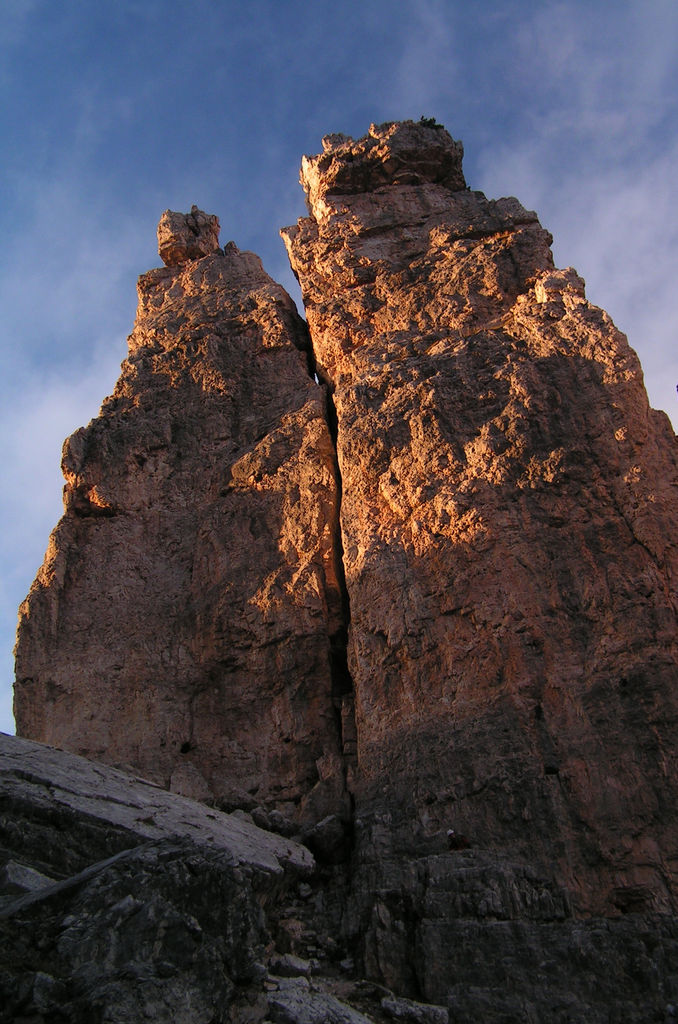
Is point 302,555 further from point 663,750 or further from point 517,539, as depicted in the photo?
point 663,750

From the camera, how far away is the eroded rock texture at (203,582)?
44.9 feet

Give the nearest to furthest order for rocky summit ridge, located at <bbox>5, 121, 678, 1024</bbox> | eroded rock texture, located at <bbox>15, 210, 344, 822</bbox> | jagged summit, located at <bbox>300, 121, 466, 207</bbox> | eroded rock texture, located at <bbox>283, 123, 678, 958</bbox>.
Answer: rocky summit ridge, located at <bbox>5, 121, 678, 1024</bbox>, eroded rock texture, located at <bbox>283, 123, 678, 958</bbox>, eroded rock texture, located at <bbox>15, 210, 344, 822</bbox>, jagged summit, located at <bbox>300, 121, 466, 207</bbox>

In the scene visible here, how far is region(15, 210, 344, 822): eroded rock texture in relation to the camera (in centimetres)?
1370

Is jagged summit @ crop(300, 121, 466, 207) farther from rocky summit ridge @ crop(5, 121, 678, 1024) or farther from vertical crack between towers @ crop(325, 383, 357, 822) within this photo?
vertical crack between towers @ crop(325, 383, 357, 822)

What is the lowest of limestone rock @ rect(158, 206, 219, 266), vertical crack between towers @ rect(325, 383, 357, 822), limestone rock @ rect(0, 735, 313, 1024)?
limestone rock @ rect(0, 735, 313, 1024)

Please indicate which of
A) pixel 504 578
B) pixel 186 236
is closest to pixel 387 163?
pixel 186 236

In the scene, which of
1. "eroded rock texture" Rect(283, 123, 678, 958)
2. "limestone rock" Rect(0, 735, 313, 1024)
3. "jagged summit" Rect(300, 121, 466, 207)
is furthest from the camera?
"jagged summit" Rect(300, 121, 466, 207)

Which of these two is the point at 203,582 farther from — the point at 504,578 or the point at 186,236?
the point at 186,236

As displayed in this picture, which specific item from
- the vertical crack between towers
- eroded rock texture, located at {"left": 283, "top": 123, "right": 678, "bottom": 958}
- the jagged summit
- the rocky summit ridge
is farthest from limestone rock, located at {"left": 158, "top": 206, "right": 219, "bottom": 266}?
the vertical crack between towers

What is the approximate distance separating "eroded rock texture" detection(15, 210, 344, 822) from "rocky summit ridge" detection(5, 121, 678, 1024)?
6 cm

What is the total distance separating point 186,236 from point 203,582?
36.6 ft

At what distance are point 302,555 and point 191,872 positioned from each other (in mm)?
7812

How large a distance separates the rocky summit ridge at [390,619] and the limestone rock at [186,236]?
5.58 feet

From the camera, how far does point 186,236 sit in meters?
22.1
